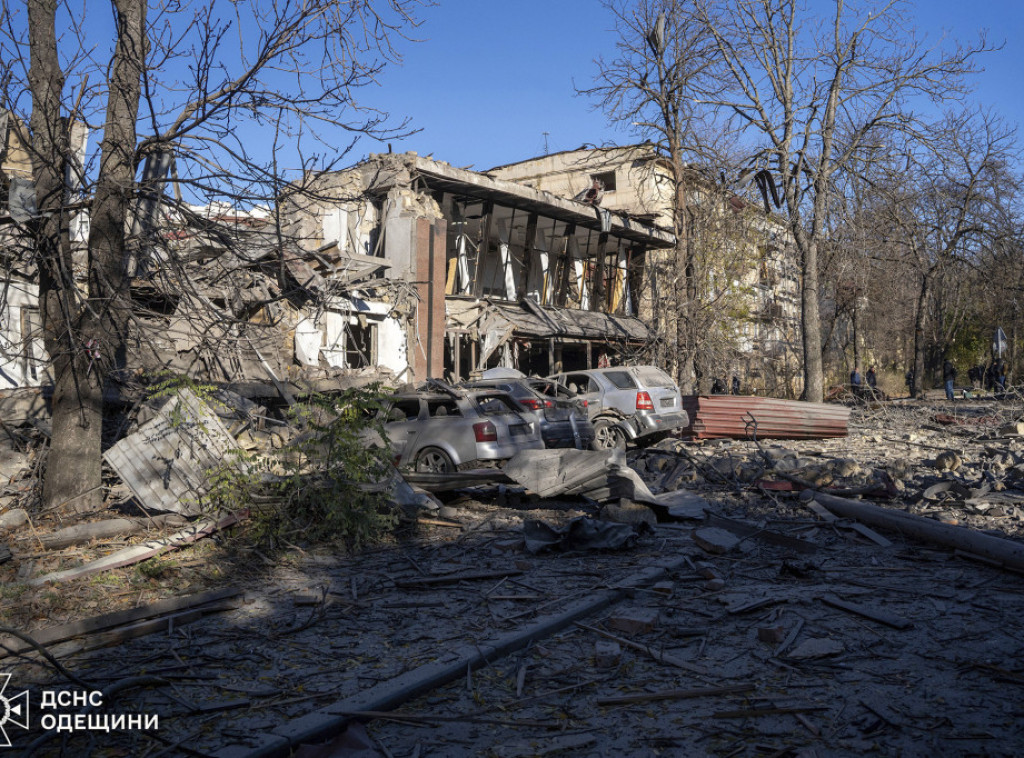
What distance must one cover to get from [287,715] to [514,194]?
21.5 m

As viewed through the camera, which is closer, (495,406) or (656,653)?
(656,653)

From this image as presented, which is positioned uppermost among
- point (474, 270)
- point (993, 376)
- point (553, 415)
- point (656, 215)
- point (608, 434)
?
point (656, 215)

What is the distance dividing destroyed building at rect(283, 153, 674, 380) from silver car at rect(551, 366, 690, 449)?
425 centimetres

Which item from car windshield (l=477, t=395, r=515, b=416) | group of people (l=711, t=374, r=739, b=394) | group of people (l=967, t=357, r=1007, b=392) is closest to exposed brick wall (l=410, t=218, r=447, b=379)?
car windshield (l=477, t=395, r=515, b=416)

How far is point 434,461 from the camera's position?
441 inches

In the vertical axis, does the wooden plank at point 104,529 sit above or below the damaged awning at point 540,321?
below

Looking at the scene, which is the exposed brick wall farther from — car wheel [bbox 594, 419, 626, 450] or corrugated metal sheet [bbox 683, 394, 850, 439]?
corrugated metal sheet [bbox 683, 394, 850, 439]

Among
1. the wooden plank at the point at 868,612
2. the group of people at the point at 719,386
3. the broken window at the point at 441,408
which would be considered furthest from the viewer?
the group of people at the point at 719,386

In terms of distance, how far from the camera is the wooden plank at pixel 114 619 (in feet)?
15.0

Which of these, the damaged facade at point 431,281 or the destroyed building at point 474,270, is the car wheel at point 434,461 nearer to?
the damaged facade at point 431,281

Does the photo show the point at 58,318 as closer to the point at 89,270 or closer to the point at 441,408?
the point at 89,270

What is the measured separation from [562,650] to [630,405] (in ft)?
35.9

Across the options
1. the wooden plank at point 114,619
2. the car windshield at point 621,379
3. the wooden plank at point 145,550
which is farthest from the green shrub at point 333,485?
the car windshield at point 621,379

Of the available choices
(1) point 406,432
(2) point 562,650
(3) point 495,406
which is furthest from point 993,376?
(2) point 562,650
